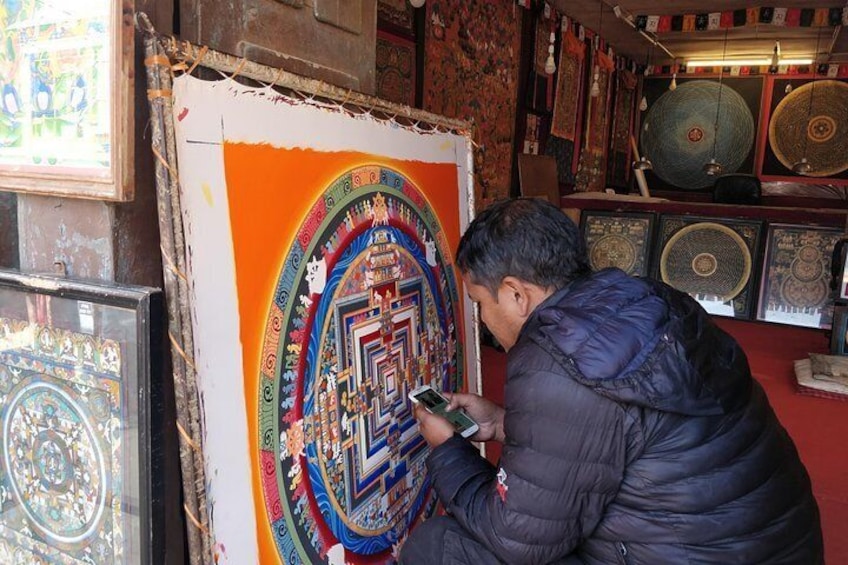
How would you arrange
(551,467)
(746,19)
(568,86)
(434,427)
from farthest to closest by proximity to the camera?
(568,86)
(746,19)
(434,427)
(551,467)

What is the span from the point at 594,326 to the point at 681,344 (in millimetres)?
155

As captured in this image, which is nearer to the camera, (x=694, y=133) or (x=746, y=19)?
(x=746, y=19)

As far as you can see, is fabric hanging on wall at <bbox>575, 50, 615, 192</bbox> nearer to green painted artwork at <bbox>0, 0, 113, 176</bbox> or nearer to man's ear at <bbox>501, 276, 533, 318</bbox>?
man's ear at <bbox>501, 276, 533, 318</bbox>

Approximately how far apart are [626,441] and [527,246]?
393mm

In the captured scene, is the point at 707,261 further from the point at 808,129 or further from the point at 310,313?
the point at 808,129

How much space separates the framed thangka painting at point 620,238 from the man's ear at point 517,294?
400 centimetres

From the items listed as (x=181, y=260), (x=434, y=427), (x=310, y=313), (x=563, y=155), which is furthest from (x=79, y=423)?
(x=563, y=155)

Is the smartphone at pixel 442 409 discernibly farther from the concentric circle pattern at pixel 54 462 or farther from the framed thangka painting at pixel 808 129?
the framed thangka painting at pixel 808 129

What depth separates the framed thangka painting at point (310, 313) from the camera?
921mm

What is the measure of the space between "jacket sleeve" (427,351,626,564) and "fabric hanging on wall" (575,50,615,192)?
656 centimetres

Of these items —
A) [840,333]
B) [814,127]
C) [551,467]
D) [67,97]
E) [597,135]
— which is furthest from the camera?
[814,127]

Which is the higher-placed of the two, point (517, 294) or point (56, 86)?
point (56, 86)

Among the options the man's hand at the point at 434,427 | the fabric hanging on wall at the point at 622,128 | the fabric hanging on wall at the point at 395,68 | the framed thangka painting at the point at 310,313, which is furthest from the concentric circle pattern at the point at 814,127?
the man's hand at the point at 434,427

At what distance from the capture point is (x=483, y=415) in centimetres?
159
